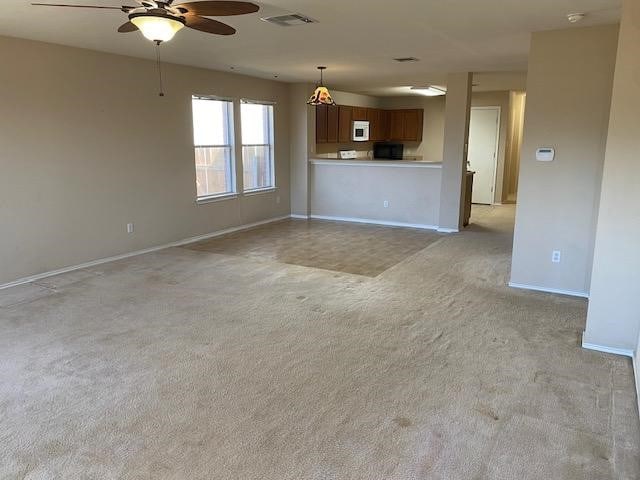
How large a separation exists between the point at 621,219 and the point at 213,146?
539 cm

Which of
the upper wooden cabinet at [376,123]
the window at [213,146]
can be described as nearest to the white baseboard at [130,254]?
the window at [213,146]

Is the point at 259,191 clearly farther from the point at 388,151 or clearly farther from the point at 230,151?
the point at 388,151

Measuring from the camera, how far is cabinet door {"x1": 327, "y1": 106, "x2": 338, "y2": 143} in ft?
30.7

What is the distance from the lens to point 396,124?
11398 mm

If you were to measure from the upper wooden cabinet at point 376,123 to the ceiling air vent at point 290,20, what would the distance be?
212 inches

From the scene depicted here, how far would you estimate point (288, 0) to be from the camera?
3.20 meters

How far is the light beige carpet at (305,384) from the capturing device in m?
2.19

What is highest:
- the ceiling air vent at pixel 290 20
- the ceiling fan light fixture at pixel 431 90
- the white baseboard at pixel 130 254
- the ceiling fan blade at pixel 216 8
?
the ceiling fan light fixture at pixel 431 90

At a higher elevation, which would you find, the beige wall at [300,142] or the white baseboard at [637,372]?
the beige wall at [300,142]

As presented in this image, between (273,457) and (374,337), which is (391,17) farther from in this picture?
(273,457)

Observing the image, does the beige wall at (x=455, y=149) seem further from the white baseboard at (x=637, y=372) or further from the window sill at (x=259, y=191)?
the white baseboard at (x=637, y=372)

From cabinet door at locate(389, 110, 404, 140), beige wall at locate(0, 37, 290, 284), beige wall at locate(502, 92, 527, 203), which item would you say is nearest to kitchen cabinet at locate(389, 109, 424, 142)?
cabinet door at locate(389, 110, 404, 140)

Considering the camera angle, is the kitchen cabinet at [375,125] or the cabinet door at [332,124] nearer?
the cabinet door at [332,124]

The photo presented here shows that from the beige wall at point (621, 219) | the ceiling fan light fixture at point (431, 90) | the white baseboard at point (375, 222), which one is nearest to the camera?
the beige wall at point (621, 219)
